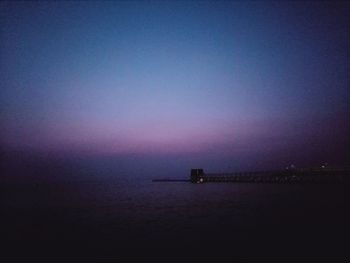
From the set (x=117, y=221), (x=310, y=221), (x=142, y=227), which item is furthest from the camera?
(x=117, y=221)

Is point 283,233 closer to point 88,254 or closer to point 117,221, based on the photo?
point 88,254

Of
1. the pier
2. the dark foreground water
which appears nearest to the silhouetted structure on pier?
the pier

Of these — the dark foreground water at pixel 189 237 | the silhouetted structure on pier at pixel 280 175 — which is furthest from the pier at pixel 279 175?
the dark foreground water at pixel 189 237

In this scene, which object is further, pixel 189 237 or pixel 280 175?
pixel 280 175

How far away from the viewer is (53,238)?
27984mm

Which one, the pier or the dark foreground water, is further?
the pier

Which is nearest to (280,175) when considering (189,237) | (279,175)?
(279,175)

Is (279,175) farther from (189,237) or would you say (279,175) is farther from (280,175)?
(189,237)

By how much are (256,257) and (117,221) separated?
20.3m

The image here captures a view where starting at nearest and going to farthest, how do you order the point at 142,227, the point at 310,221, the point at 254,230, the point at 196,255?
the point at 196,255
the point at 254,230
the point at 310,221
the point at 142,227

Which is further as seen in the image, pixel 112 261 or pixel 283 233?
pixel 283 233

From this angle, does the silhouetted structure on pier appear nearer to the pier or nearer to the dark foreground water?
the pier

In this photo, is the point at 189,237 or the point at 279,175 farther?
the point at 279,175

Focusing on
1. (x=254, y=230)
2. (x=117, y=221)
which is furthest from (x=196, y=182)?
(x=254, y=230)
